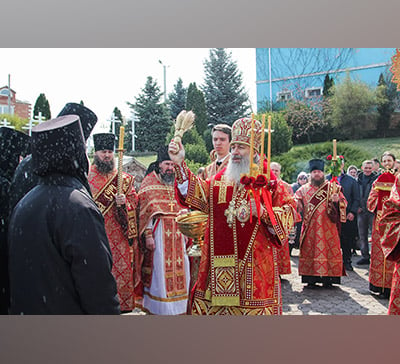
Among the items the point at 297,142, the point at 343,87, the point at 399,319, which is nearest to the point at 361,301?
the point at 399,319

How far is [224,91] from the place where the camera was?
17.9 ft

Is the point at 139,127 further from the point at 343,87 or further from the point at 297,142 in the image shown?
the point at 343,87

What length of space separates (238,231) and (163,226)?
1.66 m

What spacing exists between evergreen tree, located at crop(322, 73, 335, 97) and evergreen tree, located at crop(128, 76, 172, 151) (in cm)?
183

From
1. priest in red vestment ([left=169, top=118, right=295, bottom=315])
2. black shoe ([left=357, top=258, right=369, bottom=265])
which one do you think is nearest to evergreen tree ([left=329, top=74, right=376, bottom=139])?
priest in red vestment ([left=169, top=118, right=295, bottom=315])

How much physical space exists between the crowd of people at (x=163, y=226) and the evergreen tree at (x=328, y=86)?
82 centimetres

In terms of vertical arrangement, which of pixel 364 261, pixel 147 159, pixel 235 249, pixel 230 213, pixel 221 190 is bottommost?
pixel 364 261

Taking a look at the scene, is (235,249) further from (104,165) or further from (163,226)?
(104,165)

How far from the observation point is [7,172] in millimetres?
3838

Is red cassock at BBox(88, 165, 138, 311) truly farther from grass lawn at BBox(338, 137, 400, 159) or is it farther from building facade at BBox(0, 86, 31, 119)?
grass lawn at BBox(338, 137, 400, 159)

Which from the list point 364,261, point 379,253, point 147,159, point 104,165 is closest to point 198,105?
point 147,159

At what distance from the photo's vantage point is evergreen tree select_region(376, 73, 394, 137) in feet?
18.2

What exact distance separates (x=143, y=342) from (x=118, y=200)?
1.49m

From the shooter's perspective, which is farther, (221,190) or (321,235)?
(321,235)
